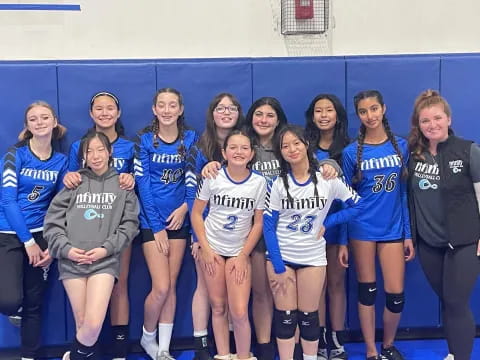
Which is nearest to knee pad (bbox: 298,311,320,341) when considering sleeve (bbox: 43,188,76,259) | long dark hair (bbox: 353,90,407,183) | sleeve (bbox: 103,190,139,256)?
long dark hair (bbox: 353,90,407,183)

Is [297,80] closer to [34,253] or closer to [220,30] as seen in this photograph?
[220,30]

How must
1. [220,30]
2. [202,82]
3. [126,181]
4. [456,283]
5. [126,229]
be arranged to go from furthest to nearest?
[220,30] → [202,82] → [126,181] → [126,229] → [456,283]

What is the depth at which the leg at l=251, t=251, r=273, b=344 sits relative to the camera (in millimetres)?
3289

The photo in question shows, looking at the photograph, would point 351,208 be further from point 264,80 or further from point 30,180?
point 30,180

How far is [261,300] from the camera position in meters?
3.36

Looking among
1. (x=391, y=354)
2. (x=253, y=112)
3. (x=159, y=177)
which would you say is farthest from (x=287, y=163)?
(x=391, y=354)

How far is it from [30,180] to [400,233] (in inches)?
95.2

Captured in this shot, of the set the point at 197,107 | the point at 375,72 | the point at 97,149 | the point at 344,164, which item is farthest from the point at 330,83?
the point at 97,149

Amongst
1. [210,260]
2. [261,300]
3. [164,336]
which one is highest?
[210,260]

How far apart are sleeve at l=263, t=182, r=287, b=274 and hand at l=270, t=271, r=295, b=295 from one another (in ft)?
0.13

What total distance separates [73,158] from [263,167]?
4.21ft

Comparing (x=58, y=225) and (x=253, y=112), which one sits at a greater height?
(x=253, y=112)

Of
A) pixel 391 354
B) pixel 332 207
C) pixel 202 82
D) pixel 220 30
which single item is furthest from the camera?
pixel 220 30

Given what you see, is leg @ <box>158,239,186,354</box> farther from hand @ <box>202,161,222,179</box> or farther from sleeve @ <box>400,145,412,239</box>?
sleeve @ <box>400,145,412,239</box>
